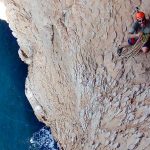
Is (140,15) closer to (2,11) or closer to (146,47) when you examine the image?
(146,47)

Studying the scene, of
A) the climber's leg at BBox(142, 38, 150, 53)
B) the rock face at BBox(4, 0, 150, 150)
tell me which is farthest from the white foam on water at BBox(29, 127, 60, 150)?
the climber's leg at BBox(142, 38, 150, 53)

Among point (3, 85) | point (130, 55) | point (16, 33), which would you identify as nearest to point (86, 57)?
point (130, 55)

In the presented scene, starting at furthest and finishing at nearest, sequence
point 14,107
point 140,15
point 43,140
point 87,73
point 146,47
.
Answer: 1. point 14,107
2. point 43,140
3. point 87,73
4. point 146,47
5. point 140,15

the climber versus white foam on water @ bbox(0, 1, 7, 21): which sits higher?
white foam on water @ bbox(0, 1, 7, 21)

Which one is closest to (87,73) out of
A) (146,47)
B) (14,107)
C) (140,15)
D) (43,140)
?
(146,47)

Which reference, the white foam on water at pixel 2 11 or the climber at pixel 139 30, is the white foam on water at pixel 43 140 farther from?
the climber at pixel 139 30

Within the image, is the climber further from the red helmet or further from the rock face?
the rock face

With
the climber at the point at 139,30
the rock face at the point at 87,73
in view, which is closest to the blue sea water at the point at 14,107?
the rock face at the point at 87,73
